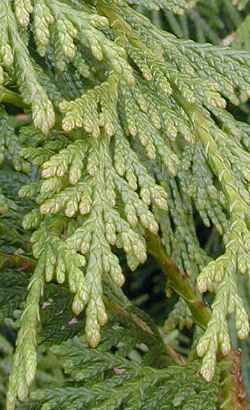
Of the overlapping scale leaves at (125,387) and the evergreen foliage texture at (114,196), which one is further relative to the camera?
the overlapping scale leaves at (125,387)

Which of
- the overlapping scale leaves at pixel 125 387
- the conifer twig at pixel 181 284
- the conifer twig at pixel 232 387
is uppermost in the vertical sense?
the conifer twig at pixel 181 284

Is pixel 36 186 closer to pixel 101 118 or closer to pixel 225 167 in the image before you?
pixel 101 118

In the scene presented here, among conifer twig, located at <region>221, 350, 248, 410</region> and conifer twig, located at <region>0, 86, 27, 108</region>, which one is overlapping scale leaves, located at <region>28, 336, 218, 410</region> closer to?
conifer twig, located at <region>221, 350, 248, 410</region>

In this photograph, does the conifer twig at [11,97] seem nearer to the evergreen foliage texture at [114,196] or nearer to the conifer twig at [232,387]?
the evergreen foliage texture at [114,196]

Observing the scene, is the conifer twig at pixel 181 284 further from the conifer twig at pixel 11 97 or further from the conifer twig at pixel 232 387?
the conifer twig at pixel 11 97

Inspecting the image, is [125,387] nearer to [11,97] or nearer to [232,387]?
[232,387]

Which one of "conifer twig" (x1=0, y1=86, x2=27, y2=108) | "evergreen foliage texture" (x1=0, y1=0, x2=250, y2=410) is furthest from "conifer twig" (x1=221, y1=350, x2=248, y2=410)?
"conifer twig" (x1=0, y1=86, x2=27, y2=108)

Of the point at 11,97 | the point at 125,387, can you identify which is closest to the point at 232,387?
the point at 125,387

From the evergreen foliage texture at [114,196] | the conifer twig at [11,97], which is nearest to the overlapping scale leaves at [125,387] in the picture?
the evergreen foliage texture at [114,196]

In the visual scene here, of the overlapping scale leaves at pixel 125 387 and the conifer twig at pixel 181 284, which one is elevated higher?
the conifer twig at pixel 181 284
